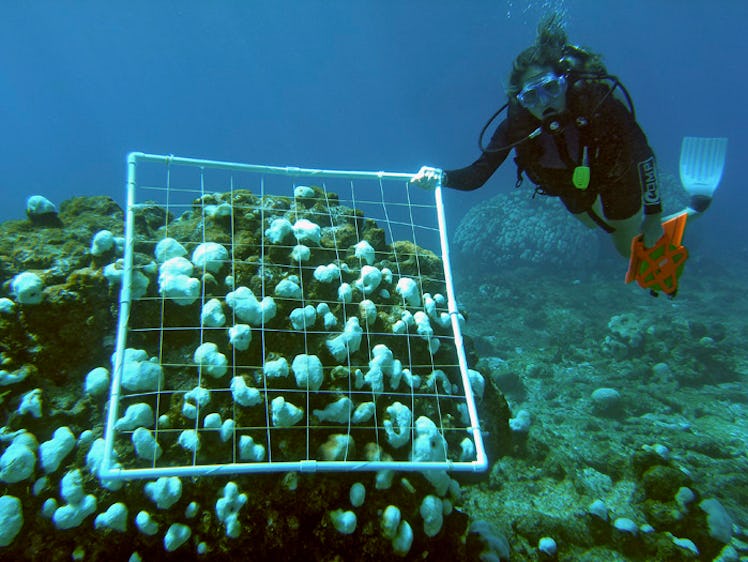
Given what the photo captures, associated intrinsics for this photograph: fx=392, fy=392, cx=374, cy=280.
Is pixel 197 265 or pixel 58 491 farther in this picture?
pixel 197 265

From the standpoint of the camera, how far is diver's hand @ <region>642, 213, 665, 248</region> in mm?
4156

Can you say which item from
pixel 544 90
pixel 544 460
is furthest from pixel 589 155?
pixel 544 460

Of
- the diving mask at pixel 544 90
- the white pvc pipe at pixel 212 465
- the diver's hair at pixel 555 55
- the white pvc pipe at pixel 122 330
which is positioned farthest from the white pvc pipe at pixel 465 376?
the white pvc pipe at pixel 122 330

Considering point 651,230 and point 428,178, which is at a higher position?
point 428,178

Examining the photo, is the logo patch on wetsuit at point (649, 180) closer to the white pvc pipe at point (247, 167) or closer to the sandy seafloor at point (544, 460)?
the sandy seafloor at point (544, 460)

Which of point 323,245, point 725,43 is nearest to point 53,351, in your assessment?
point 323,245

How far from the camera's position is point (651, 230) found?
13.9 ft

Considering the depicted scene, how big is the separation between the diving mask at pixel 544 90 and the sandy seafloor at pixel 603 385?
427cm

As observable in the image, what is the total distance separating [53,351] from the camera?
9.63 feet

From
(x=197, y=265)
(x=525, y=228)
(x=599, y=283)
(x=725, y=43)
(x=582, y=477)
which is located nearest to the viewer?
(x=197, y=265)

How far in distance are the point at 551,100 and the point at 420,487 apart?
3.82m

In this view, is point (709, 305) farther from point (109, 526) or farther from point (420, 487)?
point (109, 526)

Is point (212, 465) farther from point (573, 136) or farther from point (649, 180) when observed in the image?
point (649, 180)

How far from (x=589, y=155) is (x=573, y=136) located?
10.7 inches
